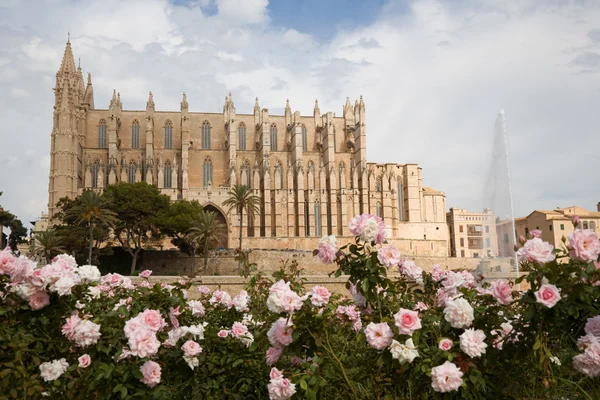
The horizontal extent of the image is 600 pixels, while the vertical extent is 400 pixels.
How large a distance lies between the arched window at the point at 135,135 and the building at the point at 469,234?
3402 centimetres

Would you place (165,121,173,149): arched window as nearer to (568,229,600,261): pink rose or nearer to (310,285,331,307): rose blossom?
(310,285,331,307): rose blossom

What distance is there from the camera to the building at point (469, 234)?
64625mm

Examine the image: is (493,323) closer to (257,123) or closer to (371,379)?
(371,379)

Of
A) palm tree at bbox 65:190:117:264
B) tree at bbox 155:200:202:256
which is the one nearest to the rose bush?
palm tree at bbox 65:190:117:264

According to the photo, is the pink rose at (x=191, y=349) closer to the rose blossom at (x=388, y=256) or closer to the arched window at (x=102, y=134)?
the rose blossom at (x=388, y=256)

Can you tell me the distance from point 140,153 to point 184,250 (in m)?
15.3

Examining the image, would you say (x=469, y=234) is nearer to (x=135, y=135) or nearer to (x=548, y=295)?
(x=135, y=135)

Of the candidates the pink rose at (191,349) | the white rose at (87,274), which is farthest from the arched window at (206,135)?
the pink rose at (191,349)

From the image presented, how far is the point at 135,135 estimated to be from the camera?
56531 mm

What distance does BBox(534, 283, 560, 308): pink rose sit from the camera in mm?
3826

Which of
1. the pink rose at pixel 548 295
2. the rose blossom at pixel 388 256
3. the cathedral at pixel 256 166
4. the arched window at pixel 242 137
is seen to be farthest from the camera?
the arched window at pixel 242 137

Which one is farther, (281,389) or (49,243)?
(49,243)

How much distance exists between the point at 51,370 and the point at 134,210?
36.9 meters

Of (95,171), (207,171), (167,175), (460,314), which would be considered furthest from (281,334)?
(207,171)
